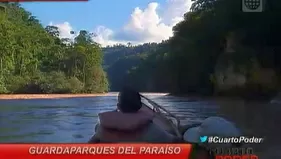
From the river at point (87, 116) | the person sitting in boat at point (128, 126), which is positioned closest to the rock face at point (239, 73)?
the river at point (87, 116)

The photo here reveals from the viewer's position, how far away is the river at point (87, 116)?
4918mm

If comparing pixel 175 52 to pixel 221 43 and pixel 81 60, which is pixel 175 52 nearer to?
pixel 221 43

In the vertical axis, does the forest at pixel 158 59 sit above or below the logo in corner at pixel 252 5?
below

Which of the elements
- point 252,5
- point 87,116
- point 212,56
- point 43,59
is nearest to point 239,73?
point 212,56

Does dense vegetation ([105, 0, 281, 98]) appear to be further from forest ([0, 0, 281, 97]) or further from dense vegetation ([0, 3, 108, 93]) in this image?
dense vegetation ([0, 3, 108, 93])

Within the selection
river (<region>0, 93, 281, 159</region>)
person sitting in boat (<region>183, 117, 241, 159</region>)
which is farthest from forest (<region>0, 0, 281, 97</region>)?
person sitting in boat (<region>183, 117, 241, 159</region>)

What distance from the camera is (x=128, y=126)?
199 inches

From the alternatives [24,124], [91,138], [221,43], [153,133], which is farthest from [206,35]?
[24,124]

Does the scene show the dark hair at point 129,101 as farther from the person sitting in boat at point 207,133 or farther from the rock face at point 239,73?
the rock face at point 239,73

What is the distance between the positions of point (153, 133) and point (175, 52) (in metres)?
0.78

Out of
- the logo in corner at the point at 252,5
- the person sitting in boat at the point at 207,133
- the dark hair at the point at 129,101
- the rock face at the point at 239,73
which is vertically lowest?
the person sitting in boat at the point at 207,133

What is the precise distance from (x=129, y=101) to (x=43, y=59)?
91cm

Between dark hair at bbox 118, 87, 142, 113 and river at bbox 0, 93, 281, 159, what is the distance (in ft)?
0.22

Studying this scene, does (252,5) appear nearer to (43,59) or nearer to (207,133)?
(207,133)
